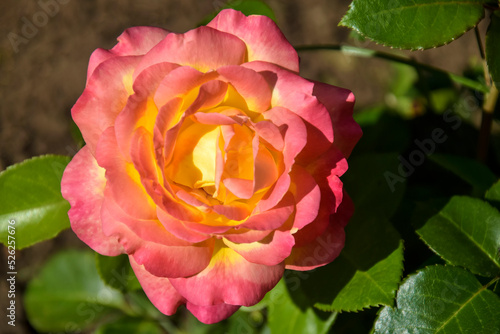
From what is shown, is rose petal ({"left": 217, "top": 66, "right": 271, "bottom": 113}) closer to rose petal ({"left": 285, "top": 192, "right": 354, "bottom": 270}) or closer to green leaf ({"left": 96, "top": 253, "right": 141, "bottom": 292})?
rose petal ({"left": 285, "top": 192, "right": 354, "bottom": 270})

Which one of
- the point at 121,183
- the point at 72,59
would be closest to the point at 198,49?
the point at 121,183

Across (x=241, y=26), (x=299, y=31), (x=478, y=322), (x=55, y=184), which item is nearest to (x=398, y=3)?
(x=241, y=26)

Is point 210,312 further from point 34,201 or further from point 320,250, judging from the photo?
point 34,201

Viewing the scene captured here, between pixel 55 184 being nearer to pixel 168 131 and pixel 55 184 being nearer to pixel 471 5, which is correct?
pixel 168 131

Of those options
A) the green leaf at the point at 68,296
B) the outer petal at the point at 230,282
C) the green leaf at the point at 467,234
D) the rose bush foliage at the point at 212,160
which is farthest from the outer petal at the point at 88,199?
the green leaf at the point at 68,296

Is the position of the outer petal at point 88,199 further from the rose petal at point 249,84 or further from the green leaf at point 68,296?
the green leaf at point 68,296

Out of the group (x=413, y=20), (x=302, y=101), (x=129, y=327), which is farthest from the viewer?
(x=129, y=327)

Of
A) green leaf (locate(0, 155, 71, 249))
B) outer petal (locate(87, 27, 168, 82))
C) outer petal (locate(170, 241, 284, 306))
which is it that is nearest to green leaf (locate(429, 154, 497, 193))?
outer petal (locate(170, 241, 284, 306))
